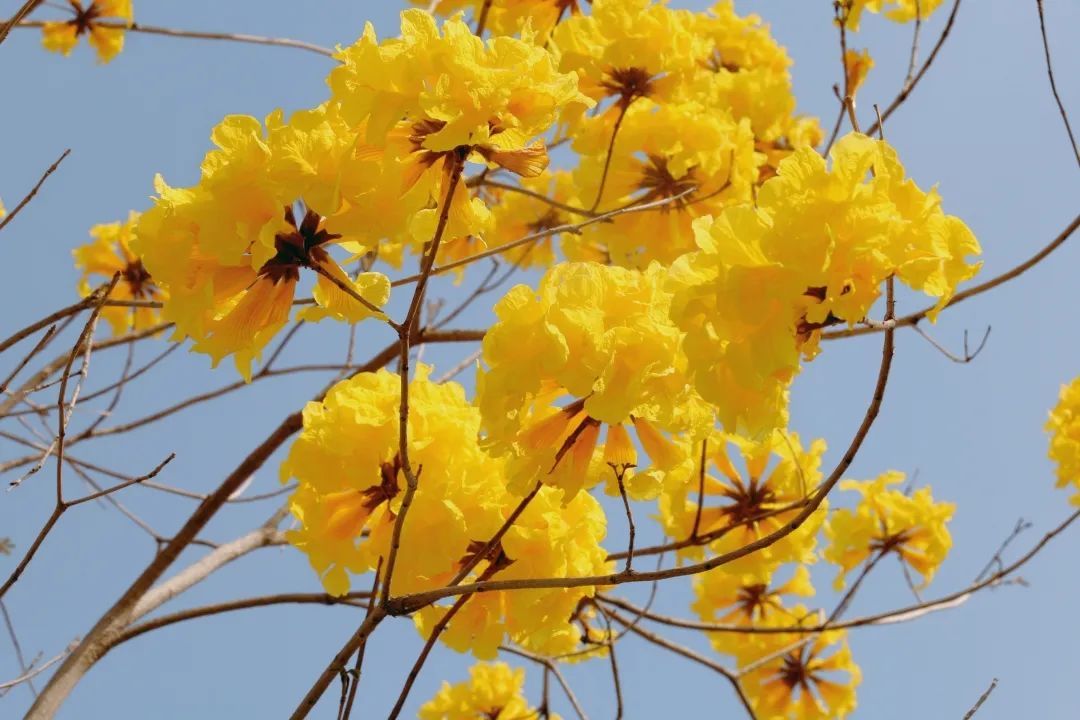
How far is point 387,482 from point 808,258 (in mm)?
926

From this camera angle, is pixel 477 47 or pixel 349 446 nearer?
pixel 477 47

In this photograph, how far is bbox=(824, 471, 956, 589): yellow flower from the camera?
→ 4.10m

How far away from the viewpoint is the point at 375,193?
1384 millimetres

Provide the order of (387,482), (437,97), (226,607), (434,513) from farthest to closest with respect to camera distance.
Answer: (226,607) → (387,482) → (434,513) → (437,97)

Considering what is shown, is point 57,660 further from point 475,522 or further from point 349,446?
point 475,522

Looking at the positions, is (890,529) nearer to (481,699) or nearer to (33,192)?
(481,699)

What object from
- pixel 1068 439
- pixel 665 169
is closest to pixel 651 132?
pixel 665 169

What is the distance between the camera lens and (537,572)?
1.75m

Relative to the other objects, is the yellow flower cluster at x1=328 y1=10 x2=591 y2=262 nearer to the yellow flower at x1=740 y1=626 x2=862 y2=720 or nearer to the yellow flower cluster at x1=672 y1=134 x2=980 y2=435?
the yellow flower cluster at x1=672 y1=134 x2=980 y2=435

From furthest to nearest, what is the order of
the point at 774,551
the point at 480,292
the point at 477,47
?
the point at 480,292 → the point at 774,551 → the point at 477,47

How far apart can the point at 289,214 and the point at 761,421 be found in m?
0.75

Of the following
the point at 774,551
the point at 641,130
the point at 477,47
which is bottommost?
the point at 477,47

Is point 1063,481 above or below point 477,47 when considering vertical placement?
above

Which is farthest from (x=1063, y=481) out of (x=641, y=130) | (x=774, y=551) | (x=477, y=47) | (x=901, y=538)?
(x=477, y=47)
